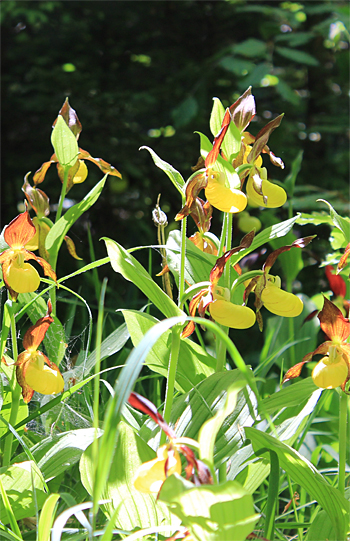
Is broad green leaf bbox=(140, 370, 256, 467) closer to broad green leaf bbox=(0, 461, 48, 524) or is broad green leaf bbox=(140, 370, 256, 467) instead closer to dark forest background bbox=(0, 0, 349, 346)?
broad green leaf bbox=(0, 461, 48, 524)

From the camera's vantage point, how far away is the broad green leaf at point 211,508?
1.11 feet

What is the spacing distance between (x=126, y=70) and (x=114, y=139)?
0.32m

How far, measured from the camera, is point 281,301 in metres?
0.59

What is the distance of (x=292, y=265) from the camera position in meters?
1.17

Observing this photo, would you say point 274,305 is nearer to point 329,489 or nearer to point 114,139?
point 329,489

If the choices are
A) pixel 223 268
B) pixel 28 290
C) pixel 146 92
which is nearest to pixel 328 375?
pixel 223 268

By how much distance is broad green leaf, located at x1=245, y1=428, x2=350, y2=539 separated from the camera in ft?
1.63

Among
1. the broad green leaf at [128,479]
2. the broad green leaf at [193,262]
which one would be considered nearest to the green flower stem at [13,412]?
the broad green leaf at [128,479]

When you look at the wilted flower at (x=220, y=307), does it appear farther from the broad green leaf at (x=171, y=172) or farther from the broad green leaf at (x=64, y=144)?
the broad green leaf at (x=64, y=144)

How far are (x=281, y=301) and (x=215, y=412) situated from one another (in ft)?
0.53

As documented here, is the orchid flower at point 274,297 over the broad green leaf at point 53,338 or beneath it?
over

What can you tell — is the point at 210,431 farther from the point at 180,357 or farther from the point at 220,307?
the point at 180,357

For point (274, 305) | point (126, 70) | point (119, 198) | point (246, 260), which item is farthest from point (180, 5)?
point (274, 305)

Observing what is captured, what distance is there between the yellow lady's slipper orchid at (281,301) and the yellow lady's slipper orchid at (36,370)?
279mm
